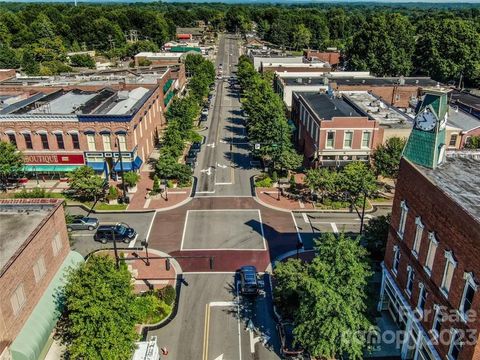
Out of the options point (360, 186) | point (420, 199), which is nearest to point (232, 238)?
point (360, 186)

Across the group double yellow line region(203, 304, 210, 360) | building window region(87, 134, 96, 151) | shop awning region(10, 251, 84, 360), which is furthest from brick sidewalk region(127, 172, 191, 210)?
double yellow line region(203, 304, 210, 360)

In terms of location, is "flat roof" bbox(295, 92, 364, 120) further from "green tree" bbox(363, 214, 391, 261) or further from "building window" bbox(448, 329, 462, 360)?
"building window" bbox(448, 329, 462, 360)

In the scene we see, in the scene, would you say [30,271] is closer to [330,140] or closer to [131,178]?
[131,178]

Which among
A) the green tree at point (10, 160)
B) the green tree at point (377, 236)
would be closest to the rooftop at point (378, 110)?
the green tree at point (377, 236)

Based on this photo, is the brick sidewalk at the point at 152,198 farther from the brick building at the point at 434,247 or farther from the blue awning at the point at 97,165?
the brick building at the point at 434,247

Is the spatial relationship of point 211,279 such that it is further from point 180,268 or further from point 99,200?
point 99,200

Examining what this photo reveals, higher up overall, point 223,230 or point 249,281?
point 249,281

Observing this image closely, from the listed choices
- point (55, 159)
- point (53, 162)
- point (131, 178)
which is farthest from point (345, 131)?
point (53, 162)
